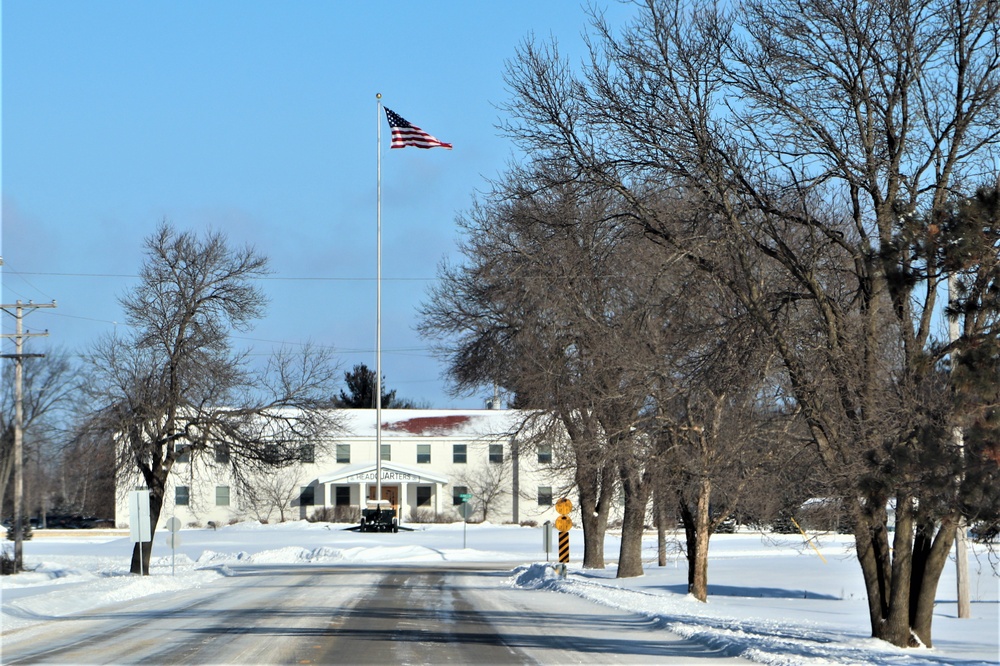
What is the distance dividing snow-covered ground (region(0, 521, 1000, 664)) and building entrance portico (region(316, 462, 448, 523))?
585cm

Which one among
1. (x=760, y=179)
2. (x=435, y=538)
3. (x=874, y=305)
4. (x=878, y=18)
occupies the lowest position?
(x=435, y=538)

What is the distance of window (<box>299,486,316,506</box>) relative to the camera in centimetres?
7575

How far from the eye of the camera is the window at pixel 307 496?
249 ft

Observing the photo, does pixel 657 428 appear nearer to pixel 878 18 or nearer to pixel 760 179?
pixel 760 179

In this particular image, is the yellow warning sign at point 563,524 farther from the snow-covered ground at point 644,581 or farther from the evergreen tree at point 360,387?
the evergreen tree at point 360,387

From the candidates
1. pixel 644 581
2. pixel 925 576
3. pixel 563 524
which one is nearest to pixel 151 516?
pixel 563 524

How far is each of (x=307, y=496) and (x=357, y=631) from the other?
198 feet

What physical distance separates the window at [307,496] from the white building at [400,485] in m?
0.07

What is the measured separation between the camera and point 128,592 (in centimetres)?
2659

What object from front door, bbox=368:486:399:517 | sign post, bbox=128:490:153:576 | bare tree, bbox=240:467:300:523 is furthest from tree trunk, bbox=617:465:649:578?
front door, bbox=368:486:399:517

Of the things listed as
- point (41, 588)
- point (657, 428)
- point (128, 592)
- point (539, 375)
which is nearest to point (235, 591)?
point (128, 592)

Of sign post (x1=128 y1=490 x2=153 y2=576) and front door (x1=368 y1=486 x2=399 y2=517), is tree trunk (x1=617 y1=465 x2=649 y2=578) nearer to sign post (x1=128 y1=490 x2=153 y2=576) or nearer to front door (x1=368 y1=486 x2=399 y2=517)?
sign post (x1=128 y1=490 x2=153 y2=576)

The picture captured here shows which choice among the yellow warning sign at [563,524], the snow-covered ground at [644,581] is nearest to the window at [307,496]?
the snow-covered ground at [644,581]

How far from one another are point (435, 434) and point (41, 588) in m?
49.9
